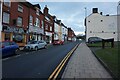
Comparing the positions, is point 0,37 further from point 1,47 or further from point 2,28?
point 1,47

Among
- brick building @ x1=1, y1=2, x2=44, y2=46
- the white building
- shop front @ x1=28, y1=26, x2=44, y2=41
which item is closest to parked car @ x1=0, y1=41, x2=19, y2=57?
brick building @ x1=1, y1=2, x2=44, y2=46

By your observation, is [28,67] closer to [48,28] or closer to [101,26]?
[48,28]

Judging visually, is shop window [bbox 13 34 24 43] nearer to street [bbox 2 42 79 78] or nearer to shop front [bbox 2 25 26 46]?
shop front [bbox 2 25 26 46]

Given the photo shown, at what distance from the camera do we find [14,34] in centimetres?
3170

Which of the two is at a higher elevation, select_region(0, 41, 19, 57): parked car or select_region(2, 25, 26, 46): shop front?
select_region(2, 25, 26, 46): shop front

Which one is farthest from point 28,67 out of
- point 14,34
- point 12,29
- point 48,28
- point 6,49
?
point 48,28

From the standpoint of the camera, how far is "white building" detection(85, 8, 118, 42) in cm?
6719

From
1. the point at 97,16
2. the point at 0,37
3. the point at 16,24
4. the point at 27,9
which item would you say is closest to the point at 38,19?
the point at 27,9

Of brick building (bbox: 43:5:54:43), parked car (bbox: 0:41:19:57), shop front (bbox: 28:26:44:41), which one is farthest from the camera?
brick building (bbox: 43:5:54:43)

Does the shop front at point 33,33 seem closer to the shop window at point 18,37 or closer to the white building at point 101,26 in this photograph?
the shop window at point 18,37

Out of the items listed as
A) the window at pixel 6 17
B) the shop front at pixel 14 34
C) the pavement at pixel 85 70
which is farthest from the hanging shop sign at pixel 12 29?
the pavement at pixel 85 70

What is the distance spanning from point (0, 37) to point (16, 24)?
603 centimetres

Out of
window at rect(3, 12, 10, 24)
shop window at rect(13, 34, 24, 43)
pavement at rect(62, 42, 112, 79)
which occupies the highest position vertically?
window at rect(3, 12, 10, 24)

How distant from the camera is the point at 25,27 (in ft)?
120
